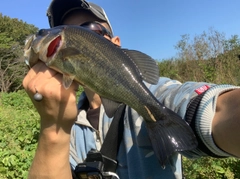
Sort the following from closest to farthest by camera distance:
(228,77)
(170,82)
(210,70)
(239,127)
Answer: (239,127) < (170,82) < (228,77) < (210,70)

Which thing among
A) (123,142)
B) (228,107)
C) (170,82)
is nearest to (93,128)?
(123,142)

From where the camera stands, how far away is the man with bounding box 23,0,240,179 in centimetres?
141

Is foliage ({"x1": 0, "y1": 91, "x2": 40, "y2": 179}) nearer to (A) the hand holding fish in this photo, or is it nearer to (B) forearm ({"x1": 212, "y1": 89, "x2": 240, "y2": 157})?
(A) the hand holding fish

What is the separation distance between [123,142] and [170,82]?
51 centimetres

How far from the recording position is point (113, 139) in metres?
1.96

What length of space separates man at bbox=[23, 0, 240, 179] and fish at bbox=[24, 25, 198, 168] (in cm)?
9

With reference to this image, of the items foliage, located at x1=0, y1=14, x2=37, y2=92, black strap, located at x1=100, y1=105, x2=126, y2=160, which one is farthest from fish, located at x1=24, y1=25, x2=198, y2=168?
foliage, located at x1=0, y1=14, x2=37, y2=92

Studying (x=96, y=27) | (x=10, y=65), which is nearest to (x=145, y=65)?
(x=96, y=27)

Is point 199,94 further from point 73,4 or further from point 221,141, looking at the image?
point 73,4

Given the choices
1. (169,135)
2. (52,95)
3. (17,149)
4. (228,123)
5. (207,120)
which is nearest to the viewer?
(228,123)

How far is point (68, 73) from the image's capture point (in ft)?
5.18

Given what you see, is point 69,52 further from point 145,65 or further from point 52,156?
point 52,156

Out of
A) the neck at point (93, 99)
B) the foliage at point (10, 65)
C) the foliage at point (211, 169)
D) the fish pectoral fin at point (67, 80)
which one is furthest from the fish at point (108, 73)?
the foliage at point (10, 65)

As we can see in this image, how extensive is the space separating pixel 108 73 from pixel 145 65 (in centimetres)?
24
